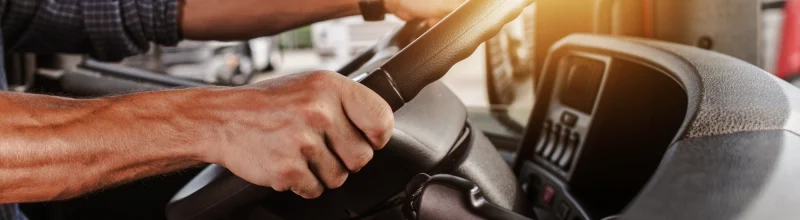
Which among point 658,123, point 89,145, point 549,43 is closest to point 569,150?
point 658,123

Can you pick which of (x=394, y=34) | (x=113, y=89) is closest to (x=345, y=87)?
(x=394, y=34)

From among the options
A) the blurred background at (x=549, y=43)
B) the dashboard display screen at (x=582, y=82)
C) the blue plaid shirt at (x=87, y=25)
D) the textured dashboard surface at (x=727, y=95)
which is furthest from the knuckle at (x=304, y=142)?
the blue plaid shirt at (x=87, y=25)

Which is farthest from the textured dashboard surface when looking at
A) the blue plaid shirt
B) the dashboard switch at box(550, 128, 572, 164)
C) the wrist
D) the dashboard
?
the blue plaid shirt

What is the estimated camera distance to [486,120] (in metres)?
3.51

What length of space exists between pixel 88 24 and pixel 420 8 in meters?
0.79

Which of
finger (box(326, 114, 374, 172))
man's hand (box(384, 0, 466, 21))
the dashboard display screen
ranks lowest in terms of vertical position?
the dashboard display screen

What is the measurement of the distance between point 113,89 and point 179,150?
1.28 metres

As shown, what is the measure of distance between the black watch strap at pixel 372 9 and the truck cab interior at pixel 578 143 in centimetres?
10

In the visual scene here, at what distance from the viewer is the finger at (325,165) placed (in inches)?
29.5

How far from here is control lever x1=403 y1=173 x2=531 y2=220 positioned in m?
0.70

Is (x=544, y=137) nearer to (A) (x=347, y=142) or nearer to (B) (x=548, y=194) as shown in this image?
(B) (x=548, y=194)

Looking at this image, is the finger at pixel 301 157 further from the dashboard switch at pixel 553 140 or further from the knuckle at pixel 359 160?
the dashboard switch at pixel 553 140

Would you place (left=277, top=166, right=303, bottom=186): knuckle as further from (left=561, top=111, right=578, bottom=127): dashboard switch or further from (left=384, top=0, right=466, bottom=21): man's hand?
(left=561, top=111, right=578, bottom=127): dashboard switch

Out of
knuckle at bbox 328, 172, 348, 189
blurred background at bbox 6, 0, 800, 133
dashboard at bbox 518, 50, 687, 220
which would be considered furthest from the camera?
blurred background at bbox 6, 0, 800, 133
